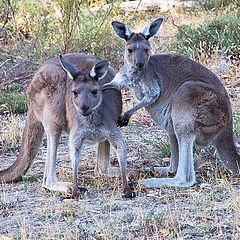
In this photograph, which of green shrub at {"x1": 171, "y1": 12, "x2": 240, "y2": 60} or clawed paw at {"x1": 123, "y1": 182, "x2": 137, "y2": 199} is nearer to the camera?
clawed paw at {"x1": 123, "y1": 182, "x2": 137, "y2": 199}

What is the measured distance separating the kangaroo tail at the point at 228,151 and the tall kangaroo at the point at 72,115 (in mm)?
1022

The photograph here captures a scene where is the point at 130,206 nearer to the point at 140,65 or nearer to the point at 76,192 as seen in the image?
the point at 76,192

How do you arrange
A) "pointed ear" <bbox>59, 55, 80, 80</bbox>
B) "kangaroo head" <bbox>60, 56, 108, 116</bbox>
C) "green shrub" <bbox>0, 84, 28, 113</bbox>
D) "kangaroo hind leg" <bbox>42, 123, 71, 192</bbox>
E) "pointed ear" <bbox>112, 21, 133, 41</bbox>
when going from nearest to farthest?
"kangaroo head" <bbox>60, 56, 108, 116</bbox> < "pointed ear" <bbox>59, 55, 80, 80</bbox> < "kangaroo hind leg" <bbox>42, 123, 71, 192</bbox> < "pointed ear" <bbox>112, 21, 133, 41</bbox> < "green shrub" <bbox>0, 84, 28, 113</bbox>

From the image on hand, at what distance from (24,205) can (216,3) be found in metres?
10.4

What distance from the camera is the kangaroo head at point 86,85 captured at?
460 cm

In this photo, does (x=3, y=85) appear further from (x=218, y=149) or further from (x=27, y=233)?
(x=27, y=233)

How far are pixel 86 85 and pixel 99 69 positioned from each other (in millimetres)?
200

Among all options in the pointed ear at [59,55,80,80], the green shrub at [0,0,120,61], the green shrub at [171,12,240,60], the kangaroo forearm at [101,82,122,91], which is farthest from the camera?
the green shrub at [171,12,240,60]

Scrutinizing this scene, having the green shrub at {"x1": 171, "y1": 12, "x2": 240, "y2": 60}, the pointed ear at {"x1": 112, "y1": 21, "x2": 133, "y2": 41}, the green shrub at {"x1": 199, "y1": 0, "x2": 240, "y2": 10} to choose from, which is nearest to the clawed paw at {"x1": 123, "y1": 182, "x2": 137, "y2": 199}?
the pointed ear at {"x1": 112, "y1": 21, "x2": 133, "y2": 41}

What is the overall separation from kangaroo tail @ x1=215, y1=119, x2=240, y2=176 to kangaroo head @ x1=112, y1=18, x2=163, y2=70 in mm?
1070

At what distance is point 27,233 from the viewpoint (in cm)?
362

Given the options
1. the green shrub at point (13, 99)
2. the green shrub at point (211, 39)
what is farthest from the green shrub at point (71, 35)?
the green shrub at point (211, 39)

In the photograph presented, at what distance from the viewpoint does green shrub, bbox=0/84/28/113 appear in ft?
26.1

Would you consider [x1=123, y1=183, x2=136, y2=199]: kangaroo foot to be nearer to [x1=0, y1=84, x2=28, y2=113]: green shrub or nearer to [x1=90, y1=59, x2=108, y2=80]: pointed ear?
[x1=90, y1=59, x2=108, y2=80]: pointed ear
